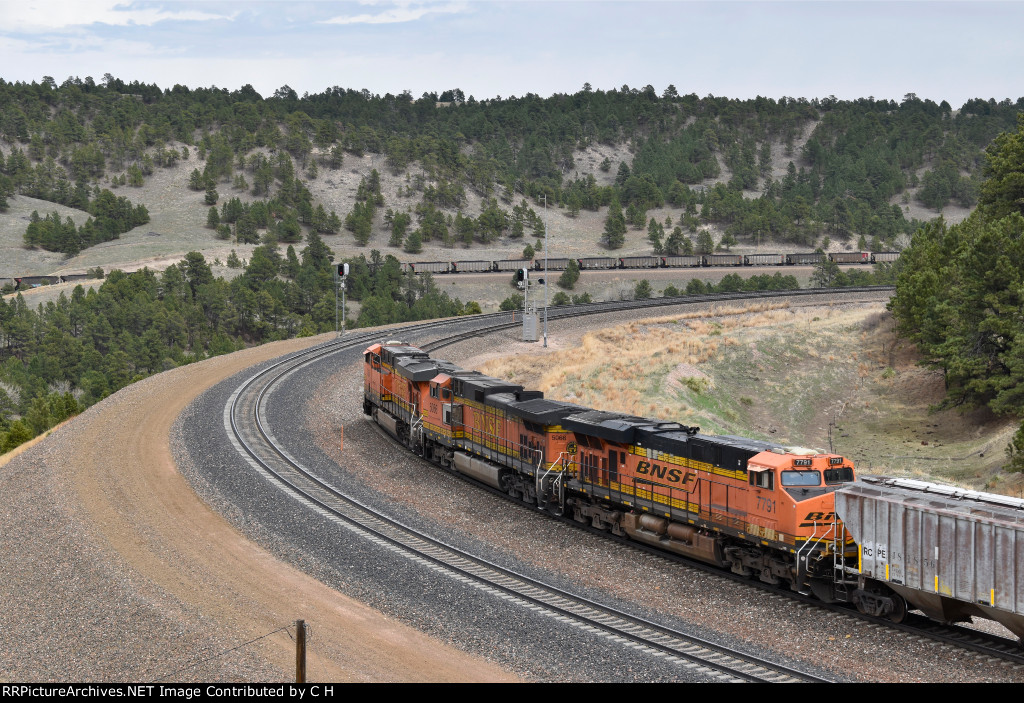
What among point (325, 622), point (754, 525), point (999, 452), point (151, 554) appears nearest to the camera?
point (325, 622)

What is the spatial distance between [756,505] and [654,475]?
346cm

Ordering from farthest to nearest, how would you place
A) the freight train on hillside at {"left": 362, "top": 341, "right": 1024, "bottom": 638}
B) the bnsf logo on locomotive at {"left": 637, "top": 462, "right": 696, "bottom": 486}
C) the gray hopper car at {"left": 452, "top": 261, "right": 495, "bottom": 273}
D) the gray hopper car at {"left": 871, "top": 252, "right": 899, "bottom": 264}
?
1. the gray hopper car at {"left": 871, "top": 252, "right": 899, "bottom": 264}
2. the gray hopper car at {"left": 452, "top": 261, "right": 495, "bottom": 273}
3. the bnsf logo on locomotive at {"left": 637, "top": 462, "right": 696, "bottom": 486}
4. the freight train on hillside at {"left": 362, "top": 341, "right": 1024, "bottom": 638}

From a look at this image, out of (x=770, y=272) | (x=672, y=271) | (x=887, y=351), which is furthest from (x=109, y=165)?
(x=887, y=351)

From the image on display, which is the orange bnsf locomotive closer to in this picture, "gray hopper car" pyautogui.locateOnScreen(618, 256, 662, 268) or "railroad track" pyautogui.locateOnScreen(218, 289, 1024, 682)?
"railroad track" pyautogui.locateOnScreen(218, 289, 1024, 682)

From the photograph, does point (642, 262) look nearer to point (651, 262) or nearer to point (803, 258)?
point (651, 262)

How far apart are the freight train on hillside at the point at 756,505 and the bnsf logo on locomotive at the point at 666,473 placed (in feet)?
0.12

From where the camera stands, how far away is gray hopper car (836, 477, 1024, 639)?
17.9 meters

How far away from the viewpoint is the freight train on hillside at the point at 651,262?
12625 cm

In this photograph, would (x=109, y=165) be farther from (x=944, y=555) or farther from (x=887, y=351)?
(x=944, y=555)

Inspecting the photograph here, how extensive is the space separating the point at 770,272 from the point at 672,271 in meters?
13.4

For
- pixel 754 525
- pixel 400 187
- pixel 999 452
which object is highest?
pixel 400 187

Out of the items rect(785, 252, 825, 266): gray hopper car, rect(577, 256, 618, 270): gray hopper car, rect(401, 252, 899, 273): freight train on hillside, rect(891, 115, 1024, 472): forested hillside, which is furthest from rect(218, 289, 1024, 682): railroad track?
rect(785, 252, 825, 266): gray hopper car

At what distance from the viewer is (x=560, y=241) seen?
155 metres

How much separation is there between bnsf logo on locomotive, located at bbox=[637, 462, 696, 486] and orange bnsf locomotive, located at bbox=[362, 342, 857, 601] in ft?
0.09
